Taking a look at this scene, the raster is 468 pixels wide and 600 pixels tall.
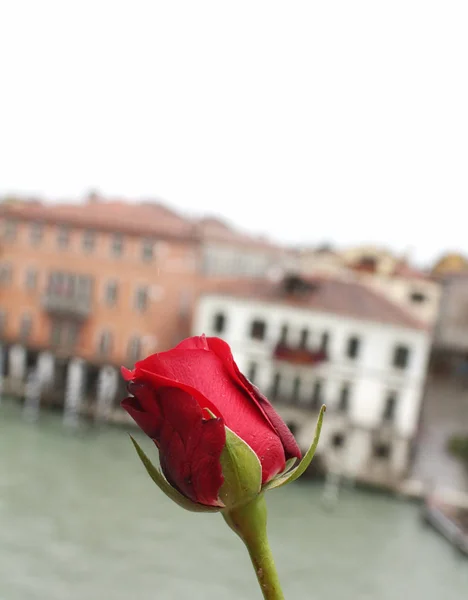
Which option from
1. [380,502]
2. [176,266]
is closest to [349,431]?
[380,502]

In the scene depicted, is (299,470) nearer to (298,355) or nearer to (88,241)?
(298,355)

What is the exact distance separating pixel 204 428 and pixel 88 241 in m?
16.4

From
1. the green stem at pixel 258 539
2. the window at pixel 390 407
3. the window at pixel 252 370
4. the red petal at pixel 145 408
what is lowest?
the window at pixel 390 407

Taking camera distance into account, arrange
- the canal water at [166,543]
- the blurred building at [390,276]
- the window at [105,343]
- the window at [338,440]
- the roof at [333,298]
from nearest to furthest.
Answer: the canal water at [166,543] → the roof at [333,298] → the window at [338,440] → the window at [105,343] → the blurred building at [390,276]

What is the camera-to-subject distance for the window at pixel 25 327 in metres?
16.8

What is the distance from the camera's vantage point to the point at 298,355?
13922 mm

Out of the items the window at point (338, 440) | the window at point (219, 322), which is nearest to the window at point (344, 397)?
the window at point (338, 440)

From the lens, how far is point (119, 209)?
55.8ft

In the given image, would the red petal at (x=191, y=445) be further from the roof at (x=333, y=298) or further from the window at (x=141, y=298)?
the window at (x=141, y=298)

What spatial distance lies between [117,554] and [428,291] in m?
11.7

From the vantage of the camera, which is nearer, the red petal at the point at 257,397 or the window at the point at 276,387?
the red petal at the point at 257,397

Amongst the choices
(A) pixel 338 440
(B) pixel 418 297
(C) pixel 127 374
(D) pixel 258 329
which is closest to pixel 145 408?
(C) pixel 127 374

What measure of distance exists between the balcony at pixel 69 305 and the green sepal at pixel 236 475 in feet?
53.5

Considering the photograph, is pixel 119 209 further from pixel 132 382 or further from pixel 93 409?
pixel 132 382
